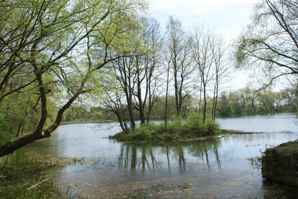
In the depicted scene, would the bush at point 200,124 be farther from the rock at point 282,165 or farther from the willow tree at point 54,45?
the willow tree at point 54,45

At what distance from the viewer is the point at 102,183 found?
38.2ft

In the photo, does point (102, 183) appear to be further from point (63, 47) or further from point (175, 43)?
point (175, 43)

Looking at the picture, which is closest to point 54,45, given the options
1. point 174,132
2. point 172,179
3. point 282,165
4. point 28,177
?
point 172,179

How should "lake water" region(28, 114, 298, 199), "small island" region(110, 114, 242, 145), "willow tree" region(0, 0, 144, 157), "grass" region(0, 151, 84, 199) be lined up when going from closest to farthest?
"willow tree" region(0, 0, 144, 157)
"lake water" region(28, 114, 298, 199)
"grass" region(0, 151, 84, 199)
"small island" region(110, 114, 242, 145)

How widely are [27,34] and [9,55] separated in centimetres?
80

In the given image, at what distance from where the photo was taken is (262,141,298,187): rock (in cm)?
937

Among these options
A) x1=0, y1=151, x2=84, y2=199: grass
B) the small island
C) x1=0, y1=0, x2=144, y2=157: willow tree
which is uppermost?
x1=0, y1=0, x2=144, y2=157: willow tree

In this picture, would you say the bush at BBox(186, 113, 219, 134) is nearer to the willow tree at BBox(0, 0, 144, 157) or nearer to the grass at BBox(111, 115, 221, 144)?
the grass at BBox(111, 115, 221, 144)

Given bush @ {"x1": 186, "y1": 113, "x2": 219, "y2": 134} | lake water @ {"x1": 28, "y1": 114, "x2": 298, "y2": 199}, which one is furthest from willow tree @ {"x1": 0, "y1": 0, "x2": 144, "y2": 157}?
bush @ {"x1": 186, "y1": 113, "x2": 219, "y2": 134}

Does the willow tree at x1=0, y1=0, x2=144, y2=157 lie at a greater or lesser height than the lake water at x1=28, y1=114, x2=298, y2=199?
greater

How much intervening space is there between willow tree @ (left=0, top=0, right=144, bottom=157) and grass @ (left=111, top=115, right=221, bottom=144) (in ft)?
63.6

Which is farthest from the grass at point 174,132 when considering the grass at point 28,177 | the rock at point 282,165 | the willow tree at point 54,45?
the willow tree at point 54,45

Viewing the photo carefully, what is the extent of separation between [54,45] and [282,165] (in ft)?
25.7

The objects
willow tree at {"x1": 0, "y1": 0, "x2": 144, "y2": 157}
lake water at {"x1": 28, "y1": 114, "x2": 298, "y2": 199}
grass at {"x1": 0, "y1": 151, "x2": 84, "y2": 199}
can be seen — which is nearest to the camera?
willow tree at {"x1": 0, "y1": 0, "x2": 144, "y2": 157}
